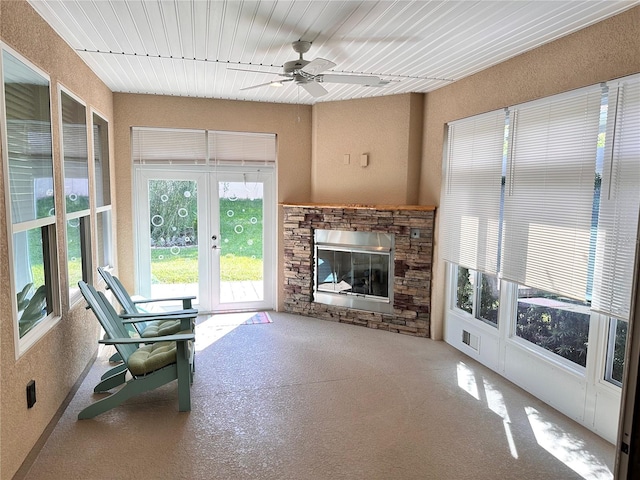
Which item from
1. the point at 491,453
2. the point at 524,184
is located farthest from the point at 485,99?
the point at 491,453

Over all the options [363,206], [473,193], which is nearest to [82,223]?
[363,206]

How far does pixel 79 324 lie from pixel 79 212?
0.95m

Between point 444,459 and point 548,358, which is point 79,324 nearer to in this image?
point 444,459

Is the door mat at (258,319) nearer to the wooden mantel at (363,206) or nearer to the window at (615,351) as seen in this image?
the wooden mantel at (363,206)

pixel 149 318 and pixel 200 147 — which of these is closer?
pixel 149 318

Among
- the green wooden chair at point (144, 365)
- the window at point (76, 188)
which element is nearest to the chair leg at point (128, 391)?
the green wooden chair at point (144, 365)

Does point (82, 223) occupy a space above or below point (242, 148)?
below

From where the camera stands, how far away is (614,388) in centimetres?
276

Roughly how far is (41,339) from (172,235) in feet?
9.39

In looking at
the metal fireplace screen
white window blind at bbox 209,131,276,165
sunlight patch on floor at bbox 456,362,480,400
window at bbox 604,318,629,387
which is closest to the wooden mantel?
the metal fireplace screen

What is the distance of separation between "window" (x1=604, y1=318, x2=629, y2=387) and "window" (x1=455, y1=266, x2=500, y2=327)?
3.79 feet

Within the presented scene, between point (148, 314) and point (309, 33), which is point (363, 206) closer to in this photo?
point (309, 33)

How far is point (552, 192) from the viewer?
317cm

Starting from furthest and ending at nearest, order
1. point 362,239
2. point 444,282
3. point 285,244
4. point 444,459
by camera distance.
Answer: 1. point 285,244
2. point 362,239
3. point 444,282
4. point 444,459
